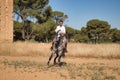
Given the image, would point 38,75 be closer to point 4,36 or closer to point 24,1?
point 4,36

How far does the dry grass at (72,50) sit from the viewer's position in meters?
19.6

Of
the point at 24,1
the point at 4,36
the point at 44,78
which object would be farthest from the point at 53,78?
the point at 24,1

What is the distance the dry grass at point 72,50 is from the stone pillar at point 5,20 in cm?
425

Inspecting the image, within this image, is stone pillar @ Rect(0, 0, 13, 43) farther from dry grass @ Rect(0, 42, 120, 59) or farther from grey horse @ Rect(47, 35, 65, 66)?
grey horse @ Rect(47, 35, 65, 66)

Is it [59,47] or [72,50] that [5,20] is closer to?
[72,50]

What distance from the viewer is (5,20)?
24.9 metres

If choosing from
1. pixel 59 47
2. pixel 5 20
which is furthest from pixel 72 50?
pixel 5 20

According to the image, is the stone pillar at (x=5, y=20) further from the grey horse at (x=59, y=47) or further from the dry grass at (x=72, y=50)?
the grey horse at (x=59, y=47)

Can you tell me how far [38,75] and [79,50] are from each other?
9946 millimetres

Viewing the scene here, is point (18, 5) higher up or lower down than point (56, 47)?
higher up

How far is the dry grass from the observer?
1958 centimetres

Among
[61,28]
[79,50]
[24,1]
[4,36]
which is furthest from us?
[24,1]

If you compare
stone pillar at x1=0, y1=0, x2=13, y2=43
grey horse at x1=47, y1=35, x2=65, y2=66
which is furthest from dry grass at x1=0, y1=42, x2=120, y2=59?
grey horse at x1=47, y1=35, x2=65, y2=66

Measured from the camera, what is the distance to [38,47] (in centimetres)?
2022
